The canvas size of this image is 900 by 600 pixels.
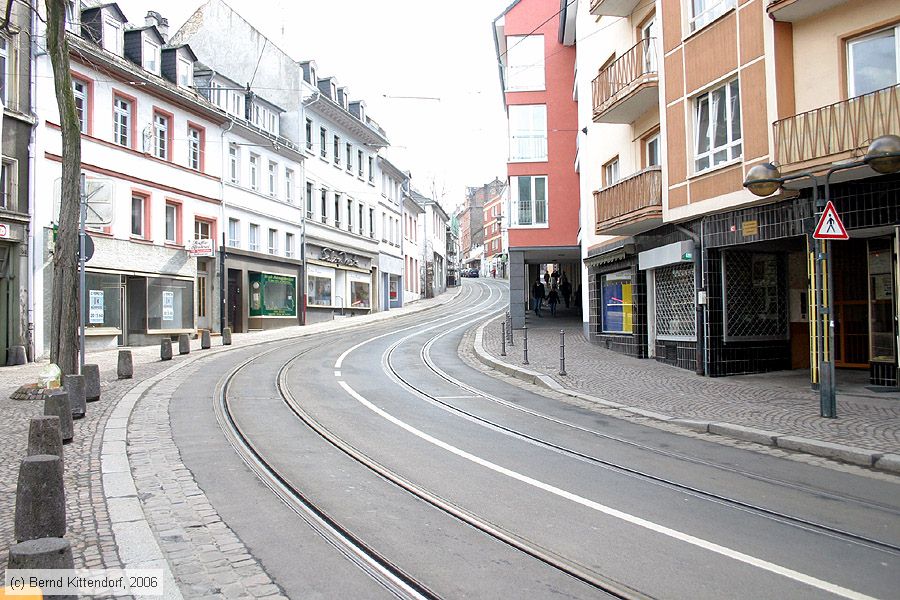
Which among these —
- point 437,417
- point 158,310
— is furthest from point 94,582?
point 158,310

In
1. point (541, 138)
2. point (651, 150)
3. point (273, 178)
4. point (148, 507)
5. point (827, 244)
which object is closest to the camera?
point (148, 507)

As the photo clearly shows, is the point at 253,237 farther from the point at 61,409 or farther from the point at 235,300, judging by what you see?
the point at 61,409

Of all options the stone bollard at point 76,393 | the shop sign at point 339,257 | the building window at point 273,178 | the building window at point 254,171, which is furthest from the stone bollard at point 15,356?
the shop sign at point 339,257

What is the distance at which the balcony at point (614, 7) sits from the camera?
1834 centimetres

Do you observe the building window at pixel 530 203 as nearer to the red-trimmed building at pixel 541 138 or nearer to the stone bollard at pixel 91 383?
the red-trimmed building at pixel 541 138

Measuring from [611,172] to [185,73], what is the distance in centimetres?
1716

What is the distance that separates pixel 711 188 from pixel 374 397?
319 inches

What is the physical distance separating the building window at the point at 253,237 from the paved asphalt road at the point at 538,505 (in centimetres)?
2186

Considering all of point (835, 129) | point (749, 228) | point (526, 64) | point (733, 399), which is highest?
point (526, 64)

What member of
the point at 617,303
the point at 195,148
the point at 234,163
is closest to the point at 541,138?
the point at 617,303

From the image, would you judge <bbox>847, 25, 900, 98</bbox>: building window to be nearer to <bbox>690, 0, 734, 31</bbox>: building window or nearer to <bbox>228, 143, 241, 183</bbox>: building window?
<bbox>690, 0, 734, 31</bbox>: building window

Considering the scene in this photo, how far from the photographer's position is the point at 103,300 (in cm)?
2292

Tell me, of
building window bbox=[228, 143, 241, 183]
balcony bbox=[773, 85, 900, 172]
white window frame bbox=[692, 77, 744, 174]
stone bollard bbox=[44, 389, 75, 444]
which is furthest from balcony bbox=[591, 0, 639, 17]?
building window bbox=[228, 143, 241, 183]

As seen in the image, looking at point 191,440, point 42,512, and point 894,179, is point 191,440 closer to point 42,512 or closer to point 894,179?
point 42,512
